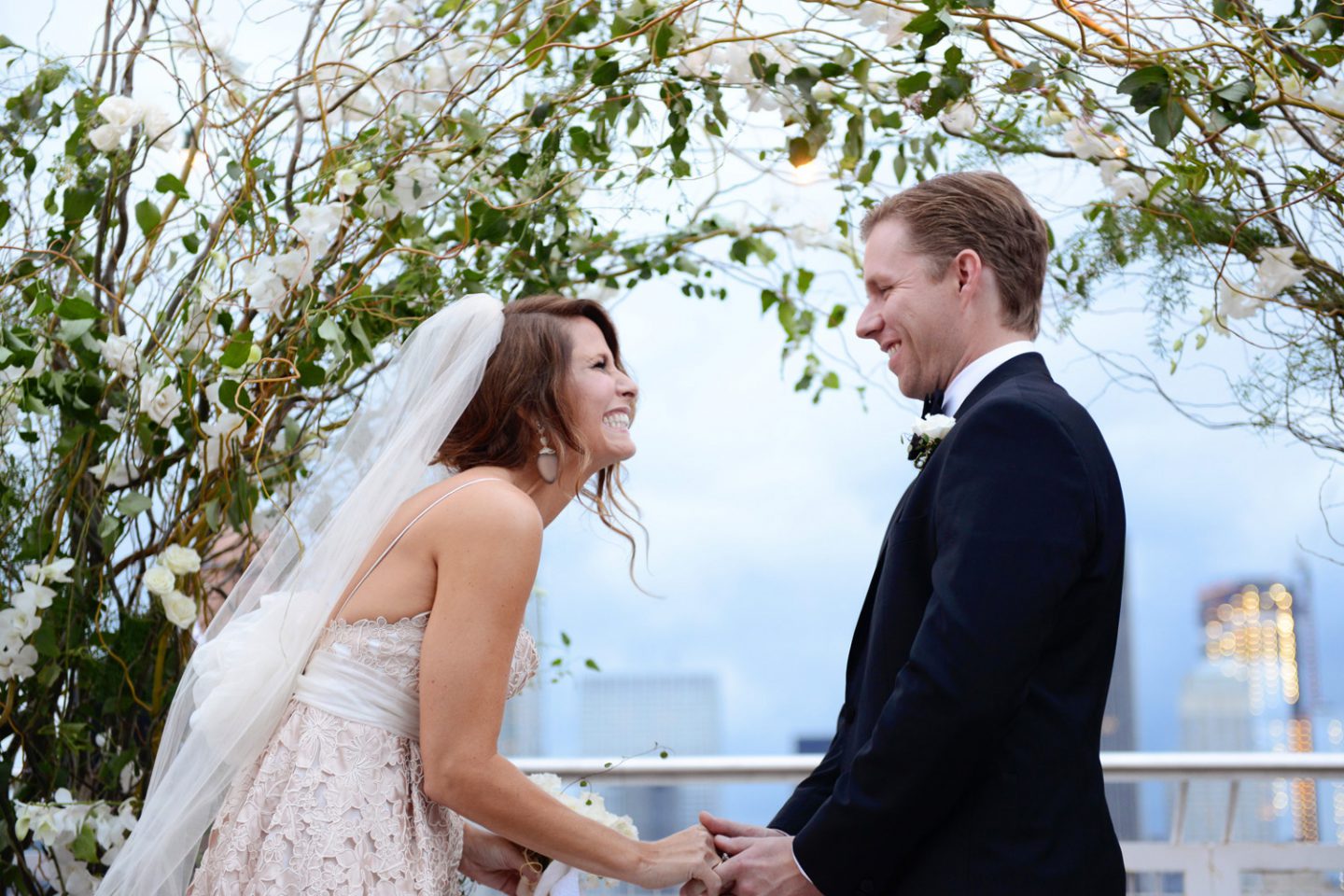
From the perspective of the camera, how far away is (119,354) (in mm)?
2143

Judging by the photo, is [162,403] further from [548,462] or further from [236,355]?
[548,462]

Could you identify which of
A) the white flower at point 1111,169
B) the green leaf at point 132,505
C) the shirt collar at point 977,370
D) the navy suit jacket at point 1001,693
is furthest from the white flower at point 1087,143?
the green leaf at point 132,505

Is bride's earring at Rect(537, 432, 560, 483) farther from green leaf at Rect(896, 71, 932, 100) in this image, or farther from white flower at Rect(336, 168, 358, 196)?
green leaf at Rect(896, 71, 932, 100)

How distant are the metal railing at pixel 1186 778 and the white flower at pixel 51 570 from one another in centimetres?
121

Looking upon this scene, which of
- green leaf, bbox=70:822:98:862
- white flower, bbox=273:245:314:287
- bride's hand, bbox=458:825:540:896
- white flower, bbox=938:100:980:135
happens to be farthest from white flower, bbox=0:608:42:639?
white flower, bbox=938:100:980:135

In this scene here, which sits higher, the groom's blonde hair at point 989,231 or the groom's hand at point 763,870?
the groom's blonde hair at point 989,231

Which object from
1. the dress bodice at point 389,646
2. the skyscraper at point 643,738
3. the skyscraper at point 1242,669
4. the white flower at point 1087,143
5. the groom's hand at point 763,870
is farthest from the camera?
the skyscraper at point 1242,669

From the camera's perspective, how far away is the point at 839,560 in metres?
2.33

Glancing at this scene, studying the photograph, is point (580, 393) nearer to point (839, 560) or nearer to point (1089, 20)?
point (839, 560)

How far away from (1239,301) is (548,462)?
1.27 metres

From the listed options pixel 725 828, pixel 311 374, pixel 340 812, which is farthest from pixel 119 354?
pixel 725 828

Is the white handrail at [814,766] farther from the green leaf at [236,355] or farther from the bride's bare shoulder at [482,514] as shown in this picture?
the green leaf at [236,355]

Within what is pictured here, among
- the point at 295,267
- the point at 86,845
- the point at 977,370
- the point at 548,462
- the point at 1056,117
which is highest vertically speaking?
the point at 1056,117

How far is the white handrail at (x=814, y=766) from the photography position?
2.84 meters
